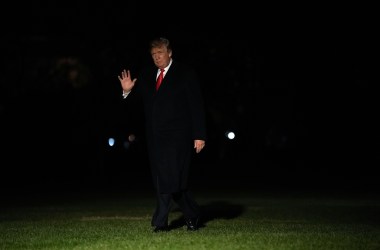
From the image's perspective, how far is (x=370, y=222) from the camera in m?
13.2

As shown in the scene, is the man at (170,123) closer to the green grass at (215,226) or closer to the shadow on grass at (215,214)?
the green grass at (215,226)

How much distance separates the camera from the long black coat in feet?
34.5

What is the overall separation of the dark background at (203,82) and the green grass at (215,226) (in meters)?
14.0

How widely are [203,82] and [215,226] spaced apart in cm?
3110

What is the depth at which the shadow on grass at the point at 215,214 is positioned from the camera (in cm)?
1218

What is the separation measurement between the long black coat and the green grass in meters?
0.70

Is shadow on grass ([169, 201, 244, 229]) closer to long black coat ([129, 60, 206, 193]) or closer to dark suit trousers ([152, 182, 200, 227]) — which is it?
dark suit trousers ([152, 182, 200, 227])

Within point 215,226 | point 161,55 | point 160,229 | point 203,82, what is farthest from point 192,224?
point 203,82

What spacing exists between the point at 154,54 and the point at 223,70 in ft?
106

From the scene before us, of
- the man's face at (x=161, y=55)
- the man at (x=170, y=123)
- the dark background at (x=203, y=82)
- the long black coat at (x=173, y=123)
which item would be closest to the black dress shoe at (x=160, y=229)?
the man at (x=170, y=123)

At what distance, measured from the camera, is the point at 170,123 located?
34.6ft

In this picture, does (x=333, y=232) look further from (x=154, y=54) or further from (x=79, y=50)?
(x=79, y=50)

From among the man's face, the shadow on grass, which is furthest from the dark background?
the man's face

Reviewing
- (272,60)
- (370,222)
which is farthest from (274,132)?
(370,222)
